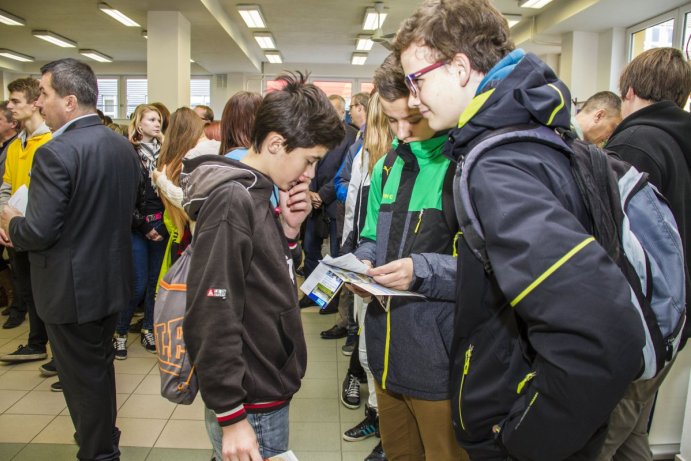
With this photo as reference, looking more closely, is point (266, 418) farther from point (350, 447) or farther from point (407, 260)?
point (350, 447)

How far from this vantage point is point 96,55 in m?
13.4

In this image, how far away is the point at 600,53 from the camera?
9.00 metres

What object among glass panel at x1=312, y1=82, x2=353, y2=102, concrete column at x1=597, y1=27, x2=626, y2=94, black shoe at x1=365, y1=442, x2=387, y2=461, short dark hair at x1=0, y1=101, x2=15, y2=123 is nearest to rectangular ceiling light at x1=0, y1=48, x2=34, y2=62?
glass panel at x1=312, y1=82, x2=353, y2=102

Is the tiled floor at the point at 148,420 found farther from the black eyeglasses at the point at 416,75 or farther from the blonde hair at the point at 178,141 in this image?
the black eyeglasses at the point at 416,75

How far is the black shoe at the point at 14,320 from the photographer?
436cm

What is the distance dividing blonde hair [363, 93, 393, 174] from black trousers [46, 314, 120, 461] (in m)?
1.48

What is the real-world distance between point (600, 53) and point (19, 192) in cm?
934

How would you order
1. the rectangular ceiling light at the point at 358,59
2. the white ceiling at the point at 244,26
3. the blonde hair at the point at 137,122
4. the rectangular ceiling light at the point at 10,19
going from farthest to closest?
the rectangular ceiling light at the point at 358,59, the rectangular ceiling light at the point at 10,19, the white ceiling at the point at 244,26, the blonde hair at the point at 137,122

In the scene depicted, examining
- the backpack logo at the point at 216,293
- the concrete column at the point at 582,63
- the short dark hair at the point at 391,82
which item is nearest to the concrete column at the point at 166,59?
the concrete column at the point at 582,63

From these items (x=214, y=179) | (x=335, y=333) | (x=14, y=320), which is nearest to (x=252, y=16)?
(x=14, y=320)

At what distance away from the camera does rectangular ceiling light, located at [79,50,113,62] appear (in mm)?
12875

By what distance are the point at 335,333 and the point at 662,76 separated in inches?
120

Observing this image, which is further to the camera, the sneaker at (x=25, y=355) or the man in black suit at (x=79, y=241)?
the sneaker at (x=25, y=355)

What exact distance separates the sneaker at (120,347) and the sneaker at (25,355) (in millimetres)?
489
